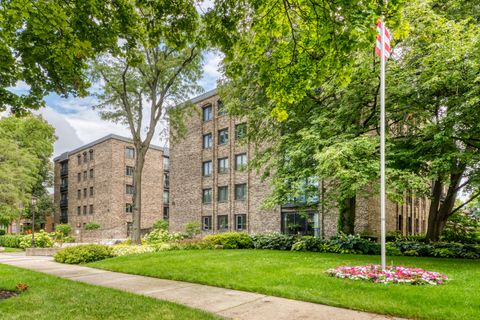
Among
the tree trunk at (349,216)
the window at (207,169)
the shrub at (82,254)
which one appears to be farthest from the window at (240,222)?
the shrub at (82,254)

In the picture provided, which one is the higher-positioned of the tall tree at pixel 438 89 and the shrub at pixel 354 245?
the tall tree at pixel 438 89

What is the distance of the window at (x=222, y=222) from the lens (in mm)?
32181

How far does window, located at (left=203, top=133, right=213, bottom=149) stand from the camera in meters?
34.5

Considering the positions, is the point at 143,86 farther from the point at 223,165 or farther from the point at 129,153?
the point at 129,153

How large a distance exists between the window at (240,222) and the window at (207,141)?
7.72 metres

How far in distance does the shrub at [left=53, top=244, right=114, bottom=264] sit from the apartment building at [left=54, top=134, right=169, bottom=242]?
29.4 meters

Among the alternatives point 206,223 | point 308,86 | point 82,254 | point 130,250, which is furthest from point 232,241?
point 308,86

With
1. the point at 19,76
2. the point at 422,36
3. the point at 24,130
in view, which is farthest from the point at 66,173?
the point at 422,36

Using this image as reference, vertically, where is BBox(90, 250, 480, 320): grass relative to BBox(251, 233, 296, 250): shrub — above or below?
above

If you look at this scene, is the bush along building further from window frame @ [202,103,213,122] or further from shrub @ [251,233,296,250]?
shrub @ [251,233,296,250]

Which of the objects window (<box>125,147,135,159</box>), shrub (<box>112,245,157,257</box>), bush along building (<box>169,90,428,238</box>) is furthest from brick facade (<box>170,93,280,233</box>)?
window (<box>125,147,135,159</box>)

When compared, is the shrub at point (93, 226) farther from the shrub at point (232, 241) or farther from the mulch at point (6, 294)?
the mulch at point (6, 294)

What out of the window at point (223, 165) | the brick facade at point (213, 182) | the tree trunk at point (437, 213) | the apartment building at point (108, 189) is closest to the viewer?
the tree trunk at point (437, 213)

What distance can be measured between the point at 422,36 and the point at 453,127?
3822mm
